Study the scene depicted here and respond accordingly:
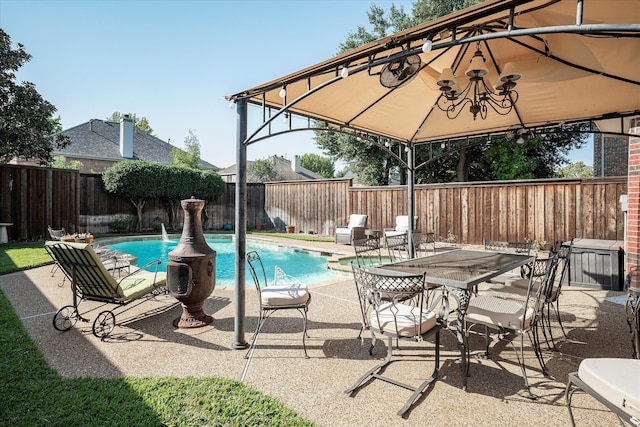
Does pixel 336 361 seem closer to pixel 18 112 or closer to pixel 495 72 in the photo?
pixel 495 72

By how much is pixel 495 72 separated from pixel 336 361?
3926 mm

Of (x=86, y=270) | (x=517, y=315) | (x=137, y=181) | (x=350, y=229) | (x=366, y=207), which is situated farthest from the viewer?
(x=137, y=181)

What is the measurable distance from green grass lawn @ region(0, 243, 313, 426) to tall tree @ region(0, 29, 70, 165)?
468 inches

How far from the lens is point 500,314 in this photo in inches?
108

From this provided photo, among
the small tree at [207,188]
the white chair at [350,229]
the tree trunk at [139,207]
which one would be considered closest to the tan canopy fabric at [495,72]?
the white chair at [350,229]

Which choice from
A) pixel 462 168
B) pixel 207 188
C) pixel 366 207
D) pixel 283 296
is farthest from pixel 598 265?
pixel 207 188

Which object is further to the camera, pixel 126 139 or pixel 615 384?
pixel 126 139

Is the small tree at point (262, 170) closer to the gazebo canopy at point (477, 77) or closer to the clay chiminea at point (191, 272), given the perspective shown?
the gazebo canopy at point (477, 77)

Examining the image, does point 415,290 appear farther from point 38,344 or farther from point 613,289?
point 613,289

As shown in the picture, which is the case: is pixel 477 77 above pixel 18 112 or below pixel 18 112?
below

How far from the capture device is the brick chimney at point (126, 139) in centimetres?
2206

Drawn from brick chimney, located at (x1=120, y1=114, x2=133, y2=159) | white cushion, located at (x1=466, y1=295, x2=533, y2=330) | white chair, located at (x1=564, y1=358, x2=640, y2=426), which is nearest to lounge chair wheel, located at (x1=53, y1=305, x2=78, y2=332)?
white cushion, located at (x1=466, y1=295, x2=533, y2=330)

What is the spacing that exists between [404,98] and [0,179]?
11.7 metres

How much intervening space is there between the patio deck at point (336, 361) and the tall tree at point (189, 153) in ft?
66.5
